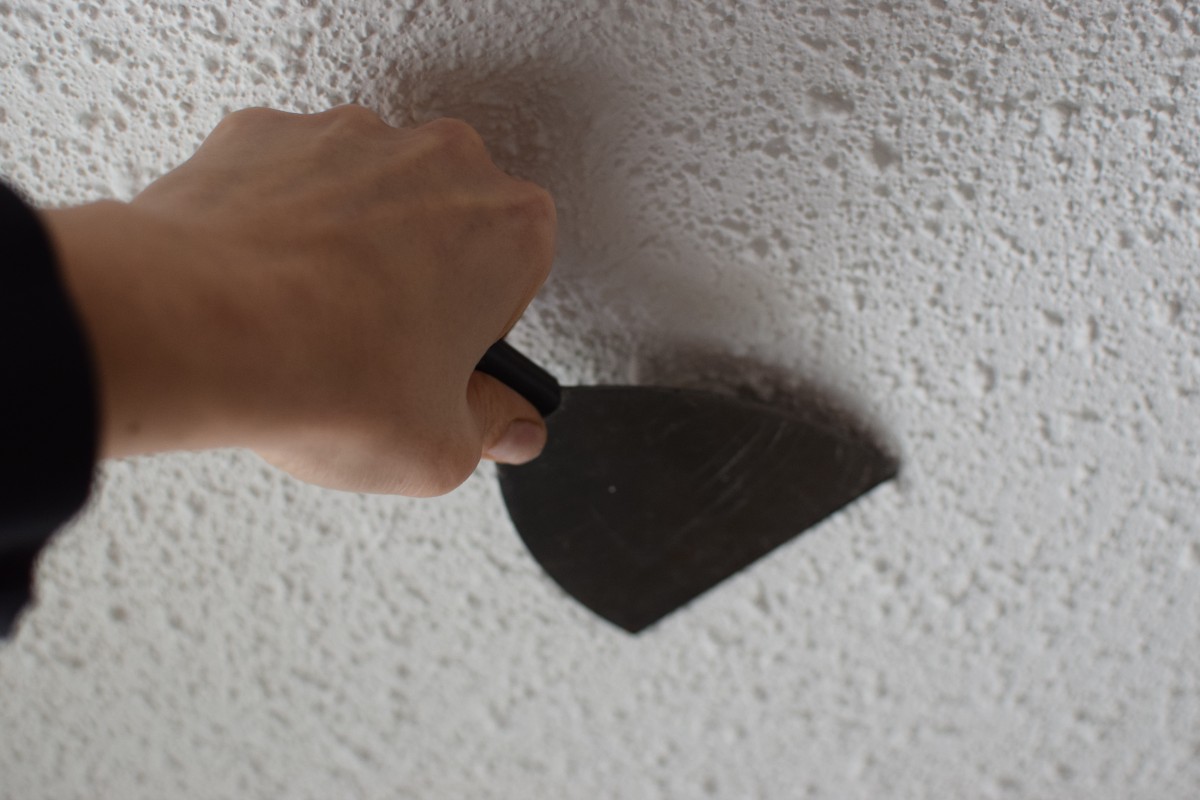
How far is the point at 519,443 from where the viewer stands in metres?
0.48

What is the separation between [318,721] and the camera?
70 centimetres

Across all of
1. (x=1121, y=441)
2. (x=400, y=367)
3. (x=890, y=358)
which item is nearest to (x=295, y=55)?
(x=400, y=367)

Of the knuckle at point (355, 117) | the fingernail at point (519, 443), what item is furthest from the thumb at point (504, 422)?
the knuckle at point (355, 117)

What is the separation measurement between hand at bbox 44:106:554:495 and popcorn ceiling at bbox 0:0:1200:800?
59mm

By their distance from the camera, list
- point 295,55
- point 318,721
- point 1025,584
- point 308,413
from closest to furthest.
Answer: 1. point 308,413
2. point 295,55
3. point 1025,584
4. point 318,721

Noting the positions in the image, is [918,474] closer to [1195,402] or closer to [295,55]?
[1195,402]

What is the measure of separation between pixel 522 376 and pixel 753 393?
15cm

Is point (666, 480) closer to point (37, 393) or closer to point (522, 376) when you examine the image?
point (522, 376)

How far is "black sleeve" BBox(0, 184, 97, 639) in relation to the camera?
230 mm

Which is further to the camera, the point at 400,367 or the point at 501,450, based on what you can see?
the point at 501,450

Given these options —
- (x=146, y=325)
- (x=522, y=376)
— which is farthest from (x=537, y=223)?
(x=146, y=325)

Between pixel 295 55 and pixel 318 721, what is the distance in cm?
51

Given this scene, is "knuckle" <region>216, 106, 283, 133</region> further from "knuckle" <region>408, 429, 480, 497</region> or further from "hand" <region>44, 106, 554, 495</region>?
"knuckle" <region>408, 429, 480, 497</region>

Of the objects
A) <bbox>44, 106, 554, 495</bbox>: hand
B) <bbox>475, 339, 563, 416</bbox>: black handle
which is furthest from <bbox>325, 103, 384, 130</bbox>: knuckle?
<bbox>475, 339, 563, 416</bbox>: black handle
